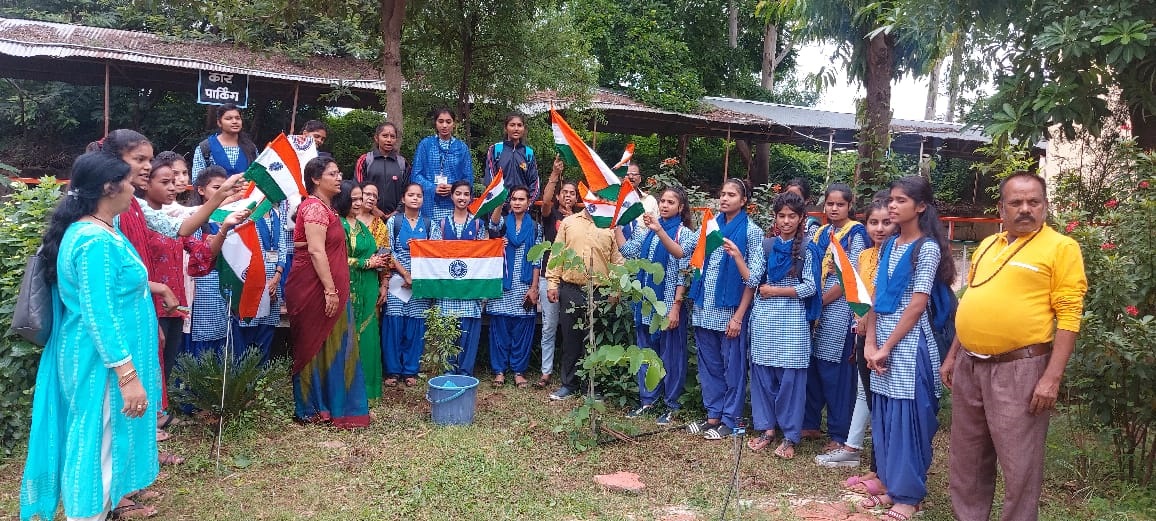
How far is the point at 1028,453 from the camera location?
10.6 ft

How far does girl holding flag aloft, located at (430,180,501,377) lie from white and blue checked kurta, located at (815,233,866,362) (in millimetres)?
2698

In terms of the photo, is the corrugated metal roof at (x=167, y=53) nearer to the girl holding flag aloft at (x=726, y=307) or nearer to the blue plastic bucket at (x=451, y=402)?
the blue plastic bucket at (x=451, y=402)

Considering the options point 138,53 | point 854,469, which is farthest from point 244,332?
point 138,53

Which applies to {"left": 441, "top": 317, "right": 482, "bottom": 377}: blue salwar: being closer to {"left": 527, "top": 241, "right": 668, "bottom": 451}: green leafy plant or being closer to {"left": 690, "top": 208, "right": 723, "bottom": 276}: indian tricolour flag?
{"left": 527, "top": 241, "right": 668, "bottom": 451}: green leafy plant

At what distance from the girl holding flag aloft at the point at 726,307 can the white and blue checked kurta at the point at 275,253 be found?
9.78ft

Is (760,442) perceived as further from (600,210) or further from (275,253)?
(275,253)

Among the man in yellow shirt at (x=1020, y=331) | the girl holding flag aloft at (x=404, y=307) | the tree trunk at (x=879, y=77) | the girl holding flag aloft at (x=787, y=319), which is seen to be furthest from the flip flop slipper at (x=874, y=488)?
the tree trunk at (x=879, y=77)

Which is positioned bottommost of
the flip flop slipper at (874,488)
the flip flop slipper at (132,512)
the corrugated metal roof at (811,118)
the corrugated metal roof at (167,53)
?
the flip flop slipper at (132,512)

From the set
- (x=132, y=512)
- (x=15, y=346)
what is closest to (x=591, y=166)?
(x=132, y=512)

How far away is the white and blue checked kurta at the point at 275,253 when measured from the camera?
5.52 metres

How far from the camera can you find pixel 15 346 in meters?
4.16

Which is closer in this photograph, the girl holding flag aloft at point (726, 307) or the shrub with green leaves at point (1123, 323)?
the shrub with green leaves at point (1123, 323)

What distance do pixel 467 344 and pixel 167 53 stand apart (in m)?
9.15

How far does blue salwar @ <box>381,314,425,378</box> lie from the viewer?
20.0 ft
